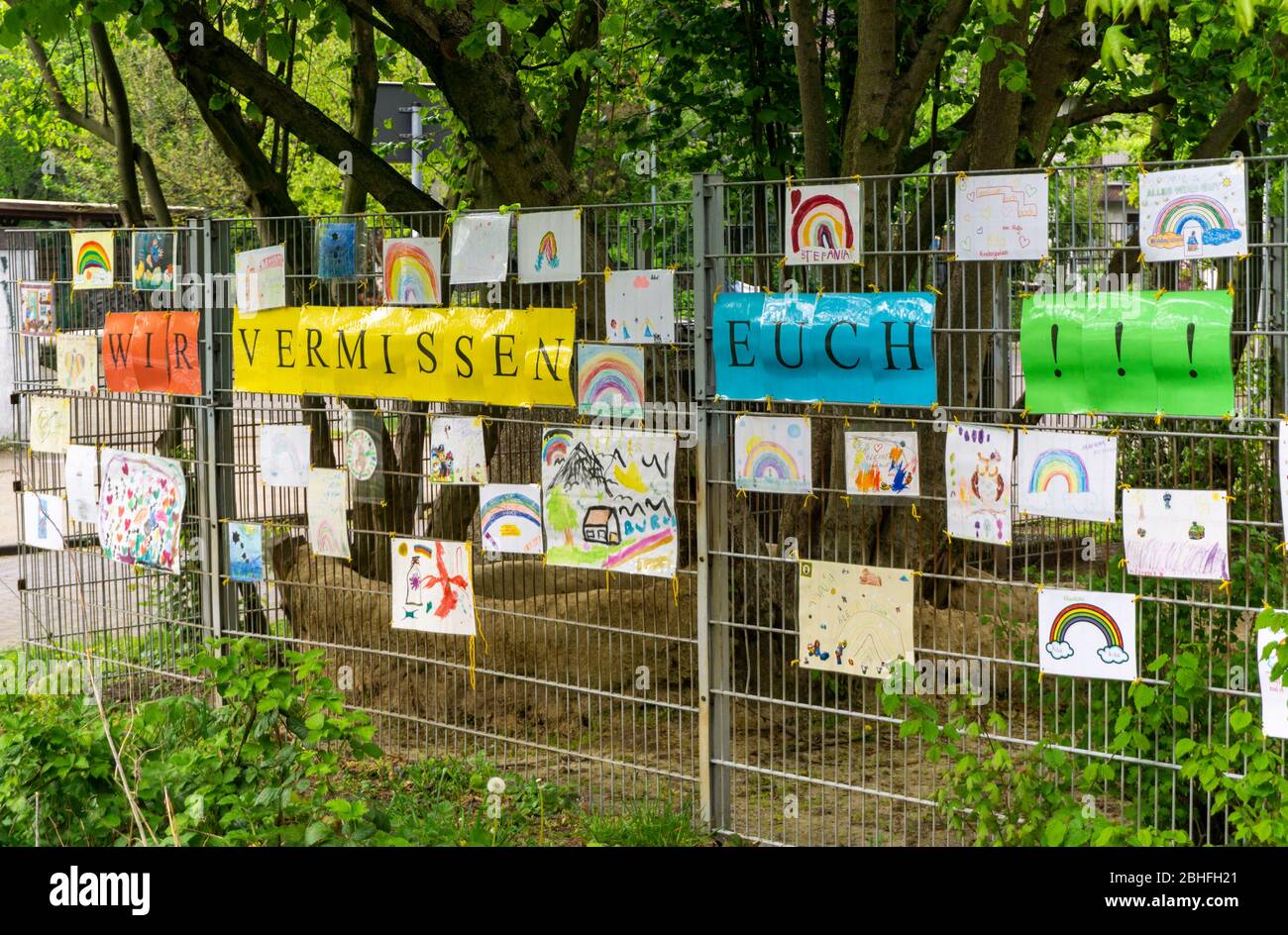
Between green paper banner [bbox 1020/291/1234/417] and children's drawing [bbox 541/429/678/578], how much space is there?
5.59 feet

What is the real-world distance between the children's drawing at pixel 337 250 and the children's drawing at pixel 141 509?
1.57 m

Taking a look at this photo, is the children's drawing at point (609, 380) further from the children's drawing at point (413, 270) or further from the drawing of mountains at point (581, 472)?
the children's drawing at point (413, 270)

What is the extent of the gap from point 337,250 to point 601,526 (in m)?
2.19

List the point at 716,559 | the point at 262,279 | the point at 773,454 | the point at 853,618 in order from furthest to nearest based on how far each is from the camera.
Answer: the point at 262,279 < the point at 716,559 < the point at 773,454 < the point at 853,618

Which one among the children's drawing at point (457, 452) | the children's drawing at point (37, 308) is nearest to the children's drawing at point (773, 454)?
the children's drawing at point (457, 452)

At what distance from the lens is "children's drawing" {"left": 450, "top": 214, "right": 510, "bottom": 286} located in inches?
271

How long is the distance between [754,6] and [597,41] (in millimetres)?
1662

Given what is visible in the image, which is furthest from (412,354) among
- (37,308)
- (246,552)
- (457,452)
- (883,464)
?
(37,308)

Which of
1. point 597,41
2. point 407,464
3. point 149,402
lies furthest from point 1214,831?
point 597,41

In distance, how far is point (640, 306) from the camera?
21.1 feet

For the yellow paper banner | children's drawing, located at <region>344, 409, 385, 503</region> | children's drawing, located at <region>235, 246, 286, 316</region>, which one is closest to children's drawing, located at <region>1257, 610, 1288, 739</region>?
the yellow paper banner

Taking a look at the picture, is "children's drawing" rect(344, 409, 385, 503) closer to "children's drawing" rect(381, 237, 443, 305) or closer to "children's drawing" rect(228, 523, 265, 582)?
"children's drawing" rect(381, 237, 443, 305)

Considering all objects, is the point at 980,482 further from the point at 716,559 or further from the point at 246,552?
the point at 246,552

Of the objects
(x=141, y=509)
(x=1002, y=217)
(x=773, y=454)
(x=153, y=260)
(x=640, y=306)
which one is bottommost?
(x=141, y=509)
